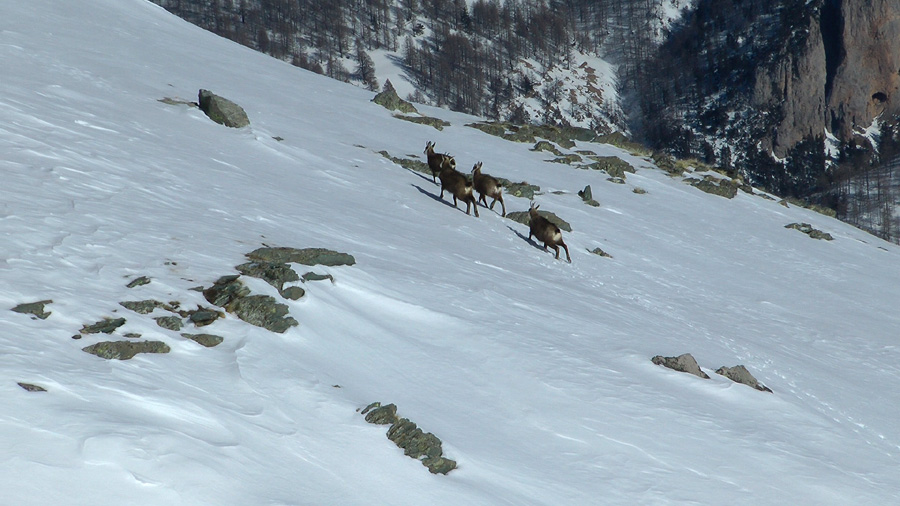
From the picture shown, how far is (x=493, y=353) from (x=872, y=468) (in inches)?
181

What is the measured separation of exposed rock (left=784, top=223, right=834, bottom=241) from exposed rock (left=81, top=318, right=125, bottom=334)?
22794 millimetres

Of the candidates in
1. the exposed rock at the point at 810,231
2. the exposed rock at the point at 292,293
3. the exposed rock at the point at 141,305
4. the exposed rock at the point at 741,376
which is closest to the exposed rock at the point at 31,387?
the exposed rock at the point at 141,305

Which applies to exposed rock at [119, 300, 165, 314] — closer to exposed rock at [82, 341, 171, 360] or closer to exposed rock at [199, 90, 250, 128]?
exposed rock at [82, 341, 171, 360]

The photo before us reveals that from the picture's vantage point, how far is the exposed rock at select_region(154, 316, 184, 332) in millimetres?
7312

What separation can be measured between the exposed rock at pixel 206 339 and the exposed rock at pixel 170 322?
16 centimetres

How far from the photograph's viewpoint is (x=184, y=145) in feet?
51.1

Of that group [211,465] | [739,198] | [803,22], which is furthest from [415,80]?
[211,465]

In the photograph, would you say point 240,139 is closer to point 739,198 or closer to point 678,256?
point 678,256

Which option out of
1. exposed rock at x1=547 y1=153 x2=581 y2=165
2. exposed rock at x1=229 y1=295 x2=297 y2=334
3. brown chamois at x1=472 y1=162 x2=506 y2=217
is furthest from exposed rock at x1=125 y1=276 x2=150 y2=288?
exposed rock at x1=547 y1=153 x2=581 y2=165

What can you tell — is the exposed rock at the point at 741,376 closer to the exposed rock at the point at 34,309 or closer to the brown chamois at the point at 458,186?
the brown chamois at the point at 458,186

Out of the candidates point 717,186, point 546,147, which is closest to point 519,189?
point 546,147

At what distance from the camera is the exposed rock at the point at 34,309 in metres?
6.54

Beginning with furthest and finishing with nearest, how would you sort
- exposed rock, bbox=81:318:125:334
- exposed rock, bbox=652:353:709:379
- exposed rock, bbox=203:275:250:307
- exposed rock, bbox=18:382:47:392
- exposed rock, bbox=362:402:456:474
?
exposed rock, bbox=652:353:709:379 < exposed rock, bbox=203:275:250:307 < exposed rock, bbox=81:318:125:334 < exposed rock, bbox=362:402:456:474 < exposed rock, bbox=18:382:47:392

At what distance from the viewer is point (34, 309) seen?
6.61 metres
